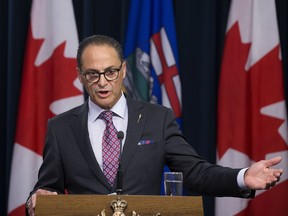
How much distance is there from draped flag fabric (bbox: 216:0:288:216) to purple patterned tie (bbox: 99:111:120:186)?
1834 millimetres

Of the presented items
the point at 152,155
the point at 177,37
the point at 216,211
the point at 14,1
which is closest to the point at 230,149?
the point at 216,211

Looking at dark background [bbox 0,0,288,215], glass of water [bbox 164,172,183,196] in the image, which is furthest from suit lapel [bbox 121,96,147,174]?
dark background [bbox 0,0,288,215]

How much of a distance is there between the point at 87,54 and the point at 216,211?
216 centimetres

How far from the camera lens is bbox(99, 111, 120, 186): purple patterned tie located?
2.85 metres

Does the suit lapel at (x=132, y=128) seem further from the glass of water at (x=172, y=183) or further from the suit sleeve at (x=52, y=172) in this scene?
the glass of water at (x=172, y=183)

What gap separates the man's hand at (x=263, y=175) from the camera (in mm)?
2354

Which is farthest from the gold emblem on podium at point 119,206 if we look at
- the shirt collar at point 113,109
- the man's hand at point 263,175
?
the shirt collar at point 113,109

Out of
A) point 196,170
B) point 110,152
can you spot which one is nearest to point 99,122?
point 110,152

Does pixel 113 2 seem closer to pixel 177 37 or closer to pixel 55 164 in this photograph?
pixel 177 37

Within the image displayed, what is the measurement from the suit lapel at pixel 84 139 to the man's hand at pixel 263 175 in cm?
72

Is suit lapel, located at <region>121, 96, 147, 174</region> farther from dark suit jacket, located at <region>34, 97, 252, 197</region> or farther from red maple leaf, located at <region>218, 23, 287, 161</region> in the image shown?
red maple leaf, located at <region>218, 23, 287, 161</region>

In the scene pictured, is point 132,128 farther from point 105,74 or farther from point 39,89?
point 39,89

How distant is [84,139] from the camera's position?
2.94 meters

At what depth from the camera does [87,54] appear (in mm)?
2893
